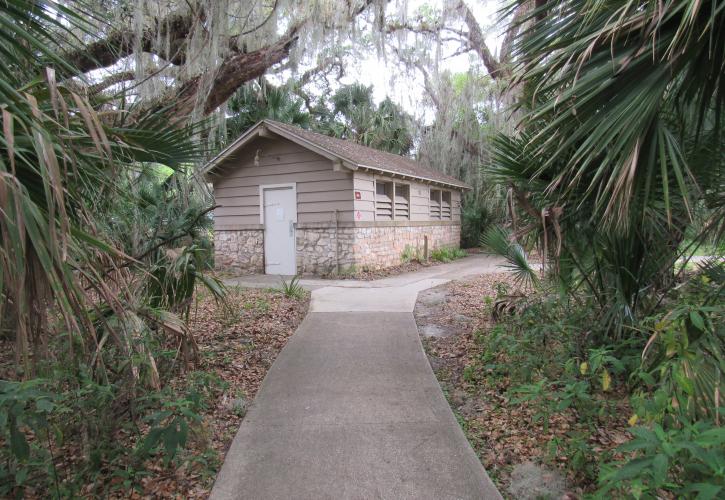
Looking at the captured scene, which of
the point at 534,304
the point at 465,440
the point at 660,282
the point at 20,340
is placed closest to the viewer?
the point at 20,340

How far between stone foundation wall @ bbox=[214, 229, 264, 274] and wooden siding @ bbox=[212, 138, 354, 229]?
281 mm

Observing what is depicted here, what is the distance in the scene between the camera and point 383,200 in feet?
42.4

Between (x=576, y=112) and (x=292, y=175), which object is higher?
(x=292, y=175)

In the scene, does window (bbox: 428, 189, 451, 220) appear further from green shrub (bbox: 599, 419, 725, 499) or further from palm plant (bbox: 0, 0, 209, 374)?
green shrub (bbox: 599, 419, 725, 499)

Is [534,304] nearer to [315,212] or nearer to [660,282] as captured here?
[660,282]

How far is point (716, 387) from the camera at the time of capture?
2262mm

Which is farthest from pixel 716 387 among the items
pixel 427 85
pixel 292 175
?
pixel 427 85

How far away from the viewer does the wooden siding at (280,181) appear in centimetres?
1148

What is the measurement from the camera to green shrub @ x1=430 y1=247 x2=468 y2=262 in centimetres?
1560

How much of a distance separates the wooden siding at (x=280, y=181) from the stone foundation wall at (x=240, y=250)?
281 millimetres

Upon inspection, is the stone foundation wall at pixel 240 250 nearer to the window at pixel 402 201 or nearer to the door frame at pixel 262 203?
the door frame at pixel 262 203

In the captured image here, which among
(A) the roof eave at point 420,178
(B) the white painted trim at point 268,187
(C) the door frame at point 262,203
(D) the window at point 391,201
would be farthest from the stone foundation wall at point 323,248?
(A) the roof eave at point 420,178

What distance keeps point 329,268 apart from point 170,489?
8.82 meters

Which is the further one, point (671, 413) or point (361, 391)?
point (361, 391)
